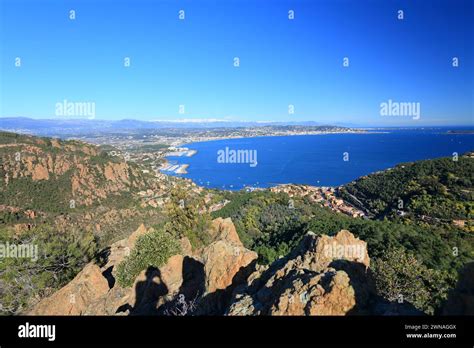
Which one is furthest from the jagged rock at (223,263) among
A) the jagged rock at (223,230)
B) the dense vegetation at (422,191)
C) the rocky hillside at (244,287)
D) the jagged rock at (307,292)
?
the dense vegetation at (422,191)

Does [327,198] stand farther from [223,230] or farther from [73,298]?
[73,298]

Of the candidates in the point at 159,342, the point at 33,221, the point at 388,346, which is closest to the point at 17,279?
the point at 159,342

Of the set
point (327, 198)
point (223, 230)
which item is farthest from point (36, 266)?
point (327, 198)

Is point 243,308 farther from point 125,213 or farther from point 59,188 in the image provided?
point 59,188

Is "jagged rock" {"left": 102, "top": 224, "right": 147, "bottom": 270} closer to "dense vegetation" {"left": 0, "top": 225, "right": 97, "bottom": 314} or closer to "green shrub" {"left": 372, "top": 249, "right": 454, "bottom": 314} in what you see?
"dense vegetation" {"left": 0, "top": 225, "right": 97, "bottom": 314}

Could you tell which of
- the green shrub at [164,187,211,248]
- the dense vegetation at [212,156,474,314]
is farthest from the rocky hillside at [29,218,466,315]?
the green shrub at [164,187,211,248]

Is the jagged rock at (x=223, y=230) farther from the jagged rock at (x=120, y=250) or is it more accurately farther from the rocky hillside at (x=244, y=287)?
the jagged rock at (x=120, y=250)
